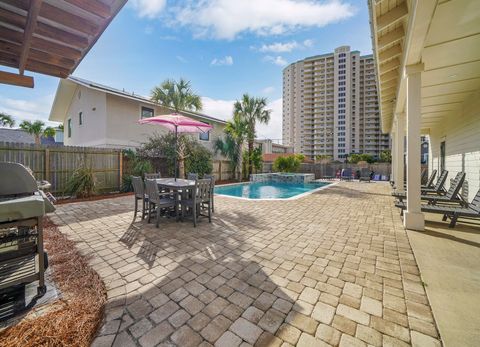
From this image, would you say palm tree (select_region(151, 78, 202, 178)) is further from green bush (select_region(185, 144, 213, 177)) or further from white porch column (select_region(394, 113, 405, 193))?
white porch column (select_region(394, 113, 405, 193))

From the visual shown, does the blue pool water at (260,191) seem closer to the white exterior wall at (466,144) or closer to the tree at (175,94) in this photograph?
the tree at (175,94)

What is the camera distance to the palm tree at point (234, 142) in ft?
49.5

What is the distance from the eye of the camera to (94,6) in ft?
6.68

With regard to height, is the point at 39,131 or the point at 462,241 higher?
the point at 39,131

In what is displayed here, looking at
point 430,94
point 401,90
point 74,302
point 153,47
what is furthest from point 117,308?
point 153,47

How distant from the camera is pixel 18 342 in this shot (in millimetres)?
1573

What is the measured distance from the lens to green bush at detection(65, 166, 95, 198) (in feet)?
26.4

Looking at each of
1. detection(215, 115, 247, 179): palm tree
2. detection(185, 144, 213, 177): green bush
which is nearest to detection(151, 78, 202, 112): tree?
detection(185, 144, 213, 177): green bush

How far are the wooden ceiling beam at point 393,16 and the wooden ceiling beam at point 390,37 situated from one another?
2.46 feet

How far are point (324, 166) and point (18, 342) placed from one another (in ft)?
73.4

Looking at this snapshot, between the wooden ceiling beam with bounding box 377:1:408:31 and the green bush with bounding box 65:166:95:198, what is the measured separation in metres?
10.3

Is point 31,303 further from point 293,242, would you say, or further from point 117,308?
point 293,242

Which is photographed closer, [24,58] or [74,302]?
[74,302]

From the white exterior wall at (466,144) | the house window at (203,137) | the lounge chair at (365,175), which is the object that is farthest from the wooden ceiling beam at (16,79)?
the lounge chair at (365,175)
